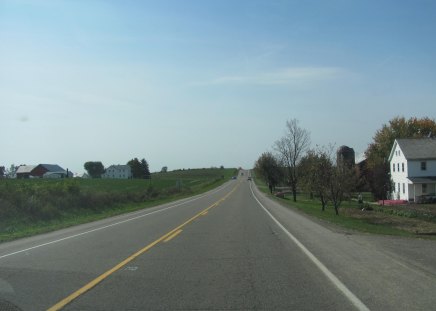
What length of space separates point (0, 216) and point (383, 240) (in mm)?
19197

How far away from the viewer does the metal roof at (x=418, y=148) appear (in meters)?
60.2

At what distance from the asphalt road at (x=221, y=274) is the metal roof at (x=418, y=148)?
48014 mm

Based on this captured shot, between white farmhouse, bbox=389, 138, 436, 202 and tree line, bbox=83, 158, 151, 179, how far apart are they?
11371cm

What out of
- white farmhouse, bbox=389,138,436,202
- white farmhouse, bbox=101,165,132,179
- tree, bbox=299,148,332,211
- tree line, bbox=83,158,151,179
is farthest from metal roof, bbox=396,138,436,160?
white farmhouse, bbox=101,165,132,179

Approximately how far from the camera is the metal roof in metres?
60.2

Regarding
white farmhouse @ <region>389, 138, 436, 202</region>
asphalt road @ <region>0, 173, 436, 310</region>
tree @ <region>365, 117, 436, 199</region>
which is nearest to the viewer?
asphalt road @ <region>0, 173, 436, 310</region>

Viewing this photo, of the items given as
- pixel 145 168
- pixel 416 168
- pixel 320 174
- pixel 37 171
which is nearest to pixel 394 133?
pixel 416 168

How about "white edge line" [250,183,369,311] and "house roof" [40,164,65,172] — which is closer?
"white edge line" [250,183,369,311]

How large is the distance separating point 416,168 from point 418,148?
9.57 ft

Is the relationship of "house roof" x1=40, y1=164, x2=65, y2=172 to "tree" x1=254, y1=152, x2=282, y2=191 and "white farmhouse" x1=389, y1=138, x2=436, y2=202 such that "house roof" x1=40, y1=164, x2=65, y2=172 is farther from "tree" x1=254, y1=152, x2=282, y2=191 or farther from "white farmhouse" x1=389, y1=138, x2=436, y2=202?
"white farmhouse" x1=389, y1=138, x2=436, y2=202

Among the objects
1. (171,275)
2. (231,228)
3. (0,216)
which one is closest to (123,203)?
(0,216)

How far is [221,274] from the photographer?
9.60 metres

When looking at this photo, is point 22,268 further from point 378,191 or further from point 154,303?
point 378,191

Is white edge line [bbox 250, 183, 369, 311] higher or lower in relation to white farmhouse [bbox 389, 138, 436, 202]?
lower
